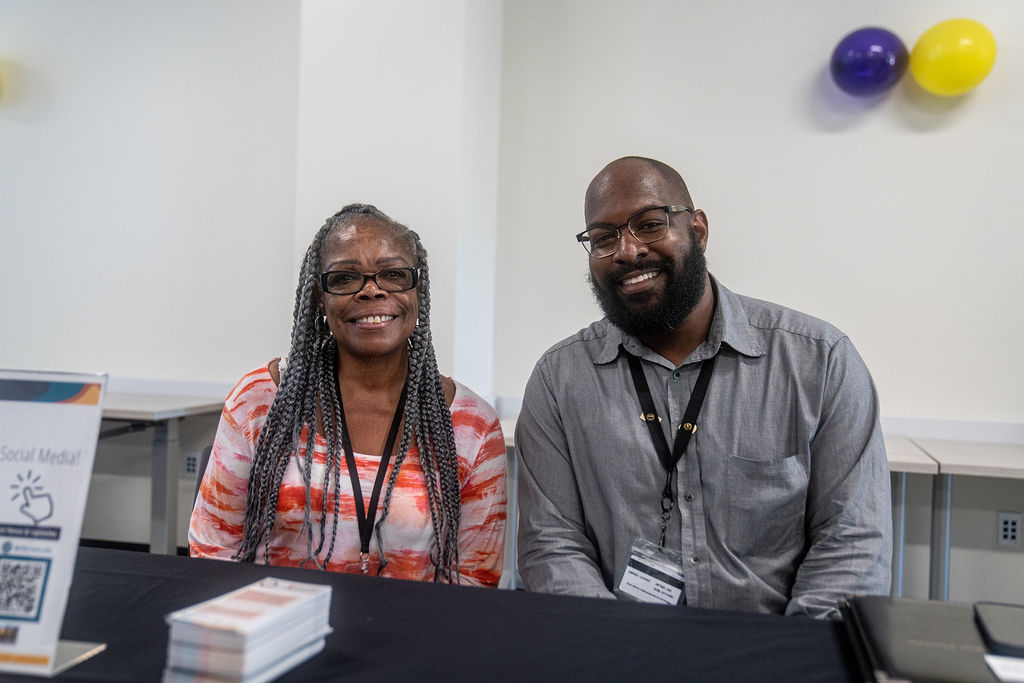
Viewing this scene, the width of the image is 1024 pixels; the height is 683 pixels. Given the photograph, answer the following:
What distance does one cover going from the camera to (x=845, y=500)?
5.01ft

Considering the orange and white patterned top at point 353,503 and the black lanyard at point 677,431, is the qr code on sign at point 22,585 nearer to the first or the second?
the orange and white patterned top at point 353,503

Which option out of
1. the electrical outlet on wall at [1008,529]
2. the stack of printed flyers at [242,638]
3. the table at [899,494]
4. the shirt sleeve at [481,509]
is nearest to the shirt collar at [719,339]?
the shirt sleeve at [481,509]

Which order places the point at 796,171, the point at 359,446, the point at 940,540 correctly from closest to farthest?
the point at 359,446
the point at 940,540
the point at 796,171

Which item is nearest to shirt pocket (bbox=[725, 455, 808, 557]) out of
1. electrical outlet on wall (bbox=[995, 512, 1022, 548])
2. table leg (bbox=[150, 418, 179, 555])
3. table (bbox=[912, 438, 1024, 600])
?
table (bbox=[912, 438, 1024, 600])

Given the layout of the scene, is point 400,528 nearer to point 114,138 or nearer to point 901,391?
point 901,391

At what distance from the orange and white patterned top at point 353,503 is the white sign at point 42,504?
75 cm

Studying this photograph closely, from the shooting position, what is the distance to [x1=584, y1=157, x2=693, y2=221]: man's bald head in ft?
5.48

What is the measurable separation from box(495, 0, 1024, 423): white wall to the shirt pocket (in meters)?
2.00

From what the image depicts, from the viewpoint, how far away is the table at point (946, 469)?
101 inches

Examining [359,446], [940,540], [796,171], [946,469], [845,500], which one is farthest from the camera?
[796,171]

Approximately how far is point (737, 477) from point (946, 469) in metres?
1.44

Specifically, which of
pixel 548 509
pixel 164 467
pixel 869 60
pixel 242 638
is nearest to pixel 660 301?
pixel 548 509

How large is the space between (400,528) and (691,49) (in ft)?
9.25

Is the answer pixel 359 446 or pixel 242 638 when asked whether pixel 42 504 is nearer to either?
pixel 242 638
